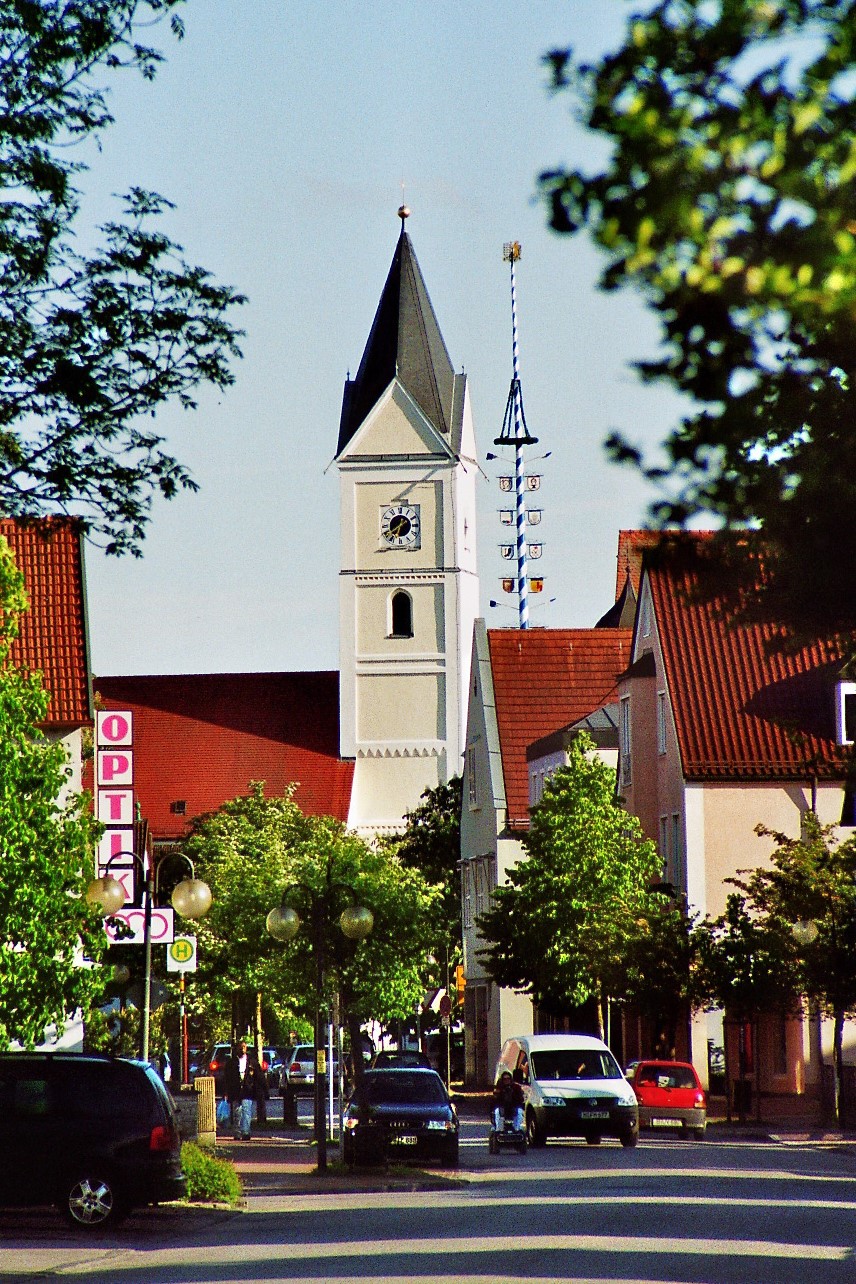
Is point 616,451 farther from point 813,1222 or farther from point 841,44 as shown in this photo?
point 813,1222

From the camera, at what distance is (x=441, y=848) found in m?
80.1

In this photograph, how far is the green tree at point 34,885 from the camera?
1067 inches

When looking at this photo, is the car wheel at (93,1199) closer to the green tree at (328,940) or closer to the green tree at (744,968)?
the green tree at (328,940)

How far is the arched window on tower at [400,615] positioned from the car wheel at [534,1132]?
56269 mm

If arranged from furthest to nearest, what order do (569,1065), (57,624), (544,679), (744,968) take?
(544,679), (57,624), (744,968), (569,1065)

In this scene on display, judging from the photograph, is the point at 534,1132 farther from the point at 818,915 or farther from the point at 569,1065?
the point at 818,915

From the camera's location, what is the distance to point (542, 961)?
4722 cm

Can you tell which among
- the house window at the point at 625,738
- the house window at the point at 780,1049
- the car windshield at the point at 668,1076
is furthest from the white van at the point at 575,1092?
the house window at the point at 625,738

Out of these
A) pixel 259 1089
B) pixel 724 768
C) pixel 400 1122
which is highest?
pixel 724 768

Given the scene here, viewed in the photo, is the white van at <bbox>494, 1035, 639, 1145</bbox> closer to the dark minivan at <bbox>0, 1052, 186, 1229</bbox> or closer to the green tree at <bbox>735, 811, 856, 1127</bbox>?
the green tree at <bbox>735, 811, 856, 1127</bbox>

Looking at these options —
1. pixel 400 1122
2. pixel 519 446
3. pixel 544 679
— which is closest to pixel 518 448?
pixel 519 446

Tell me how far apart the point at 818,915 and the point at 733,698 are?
12.6 metres

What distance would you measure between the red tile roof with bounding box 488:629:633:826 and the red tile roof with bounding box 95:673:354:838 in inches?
1059

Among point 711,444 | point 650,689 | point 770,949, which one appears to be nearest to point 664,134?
point 711,444
